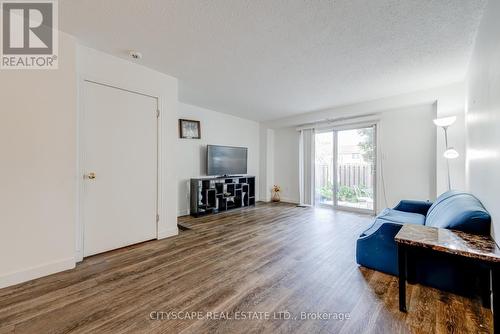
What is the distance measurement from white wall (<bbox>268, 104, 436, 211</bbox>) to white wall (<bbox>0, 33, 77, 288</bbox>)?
16.7ft

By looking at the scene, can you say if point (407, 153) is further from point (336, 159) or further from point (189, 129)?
point (189, 129)

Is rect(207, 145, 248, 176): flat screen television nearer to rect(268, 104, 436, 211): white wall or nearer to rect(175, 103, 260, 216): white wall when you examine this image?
rect(175, 103, 260, 216): white wall

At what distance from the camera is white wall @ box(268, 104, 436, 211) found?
150 inches

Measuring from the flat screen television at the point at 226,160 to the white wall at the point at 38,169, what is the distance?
278 cm

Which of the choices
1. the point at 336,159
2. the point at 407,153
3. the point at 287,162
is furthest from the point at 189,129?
the point at 407,153

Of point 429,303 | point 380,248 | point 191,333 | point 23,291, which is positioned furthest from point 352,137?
point 23,291

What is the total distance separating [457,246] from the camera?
1.37m

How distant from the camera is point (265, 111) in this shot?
5090mm

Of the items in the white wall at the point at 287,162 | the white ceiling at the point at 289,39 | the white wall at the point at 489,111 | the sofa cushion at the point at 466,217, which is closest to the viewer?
the white wall at the point at 489,111

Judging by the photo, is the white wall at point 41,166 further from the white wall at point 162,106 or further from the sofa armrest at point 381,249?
the sofa armrest at point 381,249

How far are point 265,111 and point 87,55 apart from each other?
3534 millimetres

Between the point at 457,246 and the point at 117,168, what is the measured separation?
11.0 ft

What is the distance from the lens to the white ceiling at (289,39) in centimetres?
174

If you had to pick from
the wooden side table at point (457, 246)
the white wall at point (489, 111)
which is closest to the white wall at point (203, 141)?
the wooden side table at point (457, 246)
